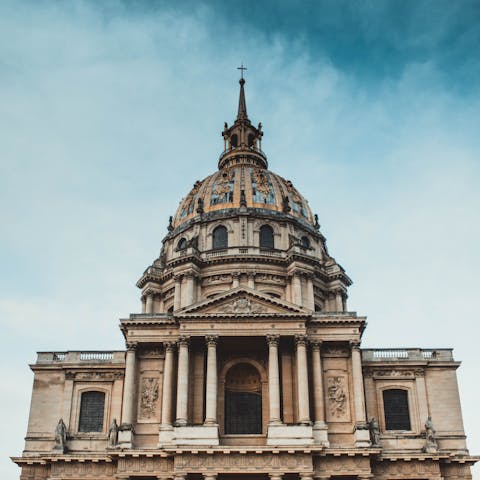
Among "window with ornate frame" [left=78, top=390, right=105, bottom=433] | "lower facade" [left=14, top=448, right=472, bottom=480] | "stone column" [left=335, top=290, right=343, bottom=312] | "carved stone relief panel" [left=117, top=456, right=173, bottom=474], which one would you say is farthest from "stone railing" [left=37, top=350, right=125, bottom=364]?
"stone column" [left=335, top=290, right=343, bottom=312]

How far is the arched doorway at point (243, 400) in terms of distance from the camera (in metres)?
43.2

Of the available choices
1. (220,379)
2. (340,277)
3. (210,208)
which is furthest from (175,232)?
(220,379)

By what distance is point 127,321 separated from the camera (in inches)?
1752

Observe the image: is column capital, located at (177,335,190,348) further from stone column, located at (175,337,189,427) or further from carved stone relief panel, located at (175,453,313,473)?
carved stone relief panel, located at (175,453,313,473)

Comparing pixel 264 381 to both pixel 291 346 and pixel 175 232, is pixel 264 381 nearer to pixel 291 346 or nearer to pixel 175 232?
pixel 291 346

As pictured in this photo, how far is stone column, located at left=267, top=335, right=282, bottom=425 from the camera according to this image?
40.5m

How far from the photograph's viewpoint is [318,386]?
139 feet

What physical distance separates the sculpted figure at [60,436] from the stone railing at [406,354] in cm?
1986

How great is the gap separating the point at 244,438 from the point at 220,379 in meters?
4.44

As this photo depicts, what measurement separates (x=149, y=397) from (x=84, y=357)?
19.8ft

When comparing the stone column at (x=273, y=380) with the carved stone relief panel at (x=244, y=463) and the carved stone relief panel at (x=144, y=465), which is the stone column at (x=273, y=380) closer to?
the carved stone relief panel at (x=244, y=463)

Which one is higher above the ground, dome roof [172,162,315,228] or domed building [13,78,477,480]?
dome roof [172,162,315,228]

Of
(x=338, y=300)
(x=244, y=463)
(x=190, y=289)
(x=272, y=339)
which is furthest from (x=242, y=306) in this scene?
(x=338, y=300)

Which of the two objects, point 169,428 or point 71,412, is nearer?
point 169,428
